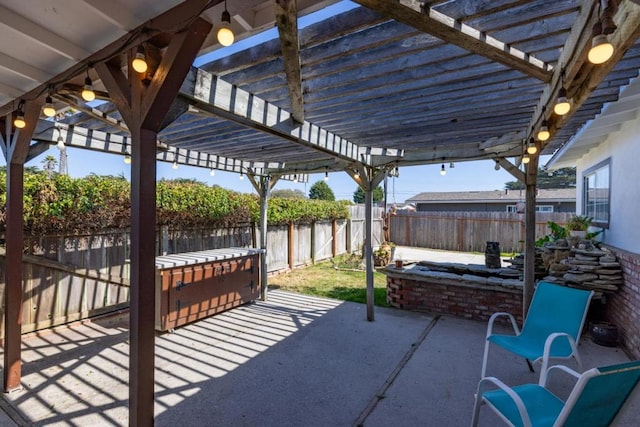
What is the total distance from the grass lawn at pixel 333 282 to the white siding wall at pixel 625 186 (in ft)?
11.8

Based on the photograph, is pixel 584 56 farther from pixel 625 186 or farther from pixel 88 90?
pixel 625 186

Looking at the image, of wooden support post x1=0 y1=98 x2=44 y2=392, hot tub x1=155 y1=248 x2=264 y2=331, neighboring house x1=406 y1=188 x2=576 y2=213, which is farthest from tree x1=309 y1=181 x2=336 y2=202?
wooden support post x1=0 y1=98 x2=44 y2=392

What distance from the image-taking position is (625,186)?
14.1ft

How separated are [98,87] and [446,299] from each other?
5.46 metres

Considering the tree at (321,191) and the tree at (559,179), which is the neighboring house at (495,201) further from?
the tree at (559,179)

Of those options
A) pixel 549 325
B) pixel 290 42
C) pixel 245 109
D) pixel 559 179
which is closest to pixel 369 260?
pixel 549 325

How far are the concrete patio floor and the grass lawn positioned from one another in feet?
4.70

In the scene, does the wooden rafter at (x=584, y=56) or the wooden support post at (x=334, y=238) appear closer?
the wooden rafter at (x=584, y=56)

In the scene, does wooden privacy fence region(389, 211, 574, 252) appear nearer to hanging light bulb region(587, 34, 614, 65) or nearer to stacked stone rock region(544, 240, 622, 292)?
stacked stone rock region(544, 240, 622, 292)

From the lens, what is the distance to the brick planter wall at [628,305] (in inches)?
142

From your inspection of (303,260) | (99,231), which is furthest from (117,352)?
(303,260)

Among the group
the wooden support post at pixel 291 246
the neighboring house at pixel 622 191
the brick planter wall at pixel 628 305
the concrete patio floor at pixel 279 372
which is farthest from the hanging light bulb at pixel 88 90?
the wooden support post at pixel 291 246

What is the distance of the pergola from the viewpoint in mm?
1688

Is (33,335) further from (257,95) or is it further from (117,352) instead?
(257,95)
